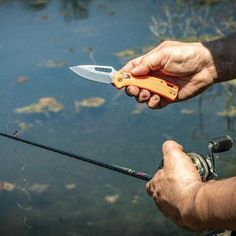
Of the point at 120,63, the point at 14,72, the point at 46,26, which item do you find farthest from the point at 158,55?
the point at 46,26

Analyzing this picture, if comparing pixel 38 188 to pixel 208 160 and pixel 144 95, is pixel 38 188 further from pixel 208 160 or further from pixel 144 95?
pixel 208 160

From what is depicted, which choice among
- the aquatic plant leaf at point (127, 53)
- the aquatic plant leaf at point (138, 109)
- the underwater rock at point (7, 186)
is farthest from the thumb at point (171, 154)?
the aquatic plant leaf at point (127, 53)

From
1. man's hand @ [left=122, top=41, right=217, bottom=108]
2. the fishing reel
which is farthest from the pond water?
the fishing reel

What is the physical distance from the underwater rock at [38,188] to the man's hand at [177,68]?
1.73 metres

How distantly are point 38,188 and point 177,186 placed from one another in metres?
2.36

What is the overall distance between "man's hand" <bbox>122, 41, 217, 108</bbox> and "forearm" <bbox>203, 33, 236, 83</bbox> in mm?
27

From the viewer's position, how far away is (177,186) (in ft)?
5.98

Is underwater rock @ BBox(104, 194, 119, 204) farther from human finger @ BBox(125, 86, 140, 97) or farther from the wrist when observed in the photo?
the wrist

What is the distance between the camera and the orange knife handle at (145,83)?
250 centimetres

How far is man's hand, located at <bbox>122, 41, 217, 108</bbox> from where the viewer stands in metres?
2.50

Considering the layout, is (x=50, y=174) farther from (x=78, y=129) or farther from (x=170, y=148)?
(x=170, y=148)

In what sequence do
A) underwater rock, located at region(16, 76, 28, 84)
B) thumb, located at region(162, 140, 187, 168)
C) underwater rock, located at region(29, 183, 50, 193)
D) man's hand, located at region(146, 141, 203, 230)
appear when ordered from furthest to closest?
underwater rock, located at region(16, 76, 28, 84) → underwater rock, located at region(29, 183, 50, 193) → thumb, located at region(162, 140, 187, 168) → man's hand, located at region(146, 141, 203, 230)

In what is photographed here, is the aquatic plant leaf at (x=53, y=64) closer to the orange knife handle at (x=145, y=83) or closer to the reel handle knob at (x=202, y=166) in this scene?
the orange knife handle at (x=145, y=83)

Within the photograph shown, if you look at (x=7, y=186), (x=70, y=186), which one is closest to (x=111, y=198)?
(x=70, y=186)
